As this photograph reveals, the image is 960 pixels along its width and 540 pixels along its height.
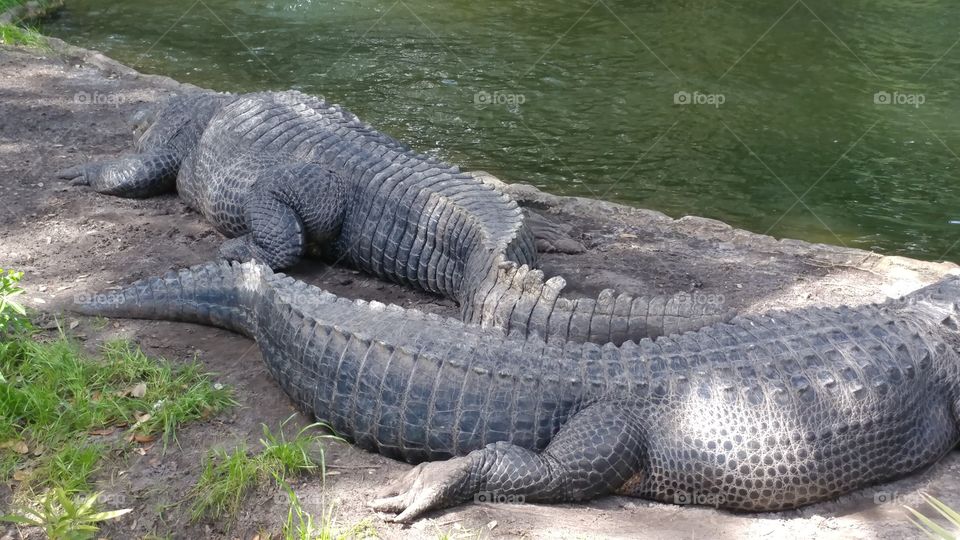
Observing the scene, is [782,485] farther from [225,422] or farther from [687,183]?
[687,183]

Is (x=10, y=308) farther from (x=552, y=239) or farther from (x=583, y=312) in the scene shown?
(x=552, y=239)

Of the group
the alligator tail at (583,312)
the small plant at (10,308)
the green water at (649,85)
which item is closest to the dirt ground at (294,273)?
the small plant at (10,308)

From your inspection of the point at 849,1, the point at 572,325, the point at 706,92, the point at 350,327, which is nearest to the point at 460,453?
the point at 350,327

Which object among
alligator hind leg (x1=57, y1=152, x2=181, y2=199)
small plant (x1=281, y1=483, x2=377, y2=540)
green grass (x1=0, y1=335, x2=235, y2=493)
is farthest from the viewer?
alligator hind leg (x1=57, y1=152, x2=181, y2=199)

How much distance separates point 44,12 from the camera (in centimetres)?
1277

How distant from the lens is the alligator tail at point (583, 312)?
4691 millimetres

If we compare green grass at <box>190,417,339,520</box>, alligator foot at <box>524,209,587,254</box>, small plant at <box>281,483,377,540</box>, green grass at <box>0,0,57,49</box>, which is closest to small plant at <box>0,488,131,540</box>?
green grass at <box>190,417,339,520</box>

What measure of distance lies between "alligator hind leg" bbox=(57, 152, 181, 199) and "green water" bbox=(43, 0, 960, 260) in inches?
116

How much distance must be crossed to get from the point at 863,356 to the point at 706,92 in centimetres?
716

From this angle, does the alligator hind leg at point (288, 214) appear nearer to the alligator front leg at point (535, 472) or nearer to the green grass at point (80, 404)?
the green grass at point (80, 404)

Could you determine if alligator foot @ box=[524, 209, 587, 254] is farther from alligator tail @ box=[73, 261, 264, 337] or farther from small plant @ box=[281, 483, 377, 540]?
small plant @ box=[281, 483, 377, 540]

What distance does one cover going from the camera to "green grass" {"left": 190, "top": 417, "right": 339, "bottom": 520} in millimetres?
3842

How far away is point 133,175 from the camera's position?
6.87 meters

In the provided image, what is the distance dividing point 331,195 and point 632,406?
2.87 m
